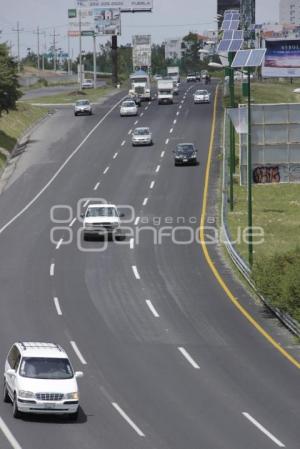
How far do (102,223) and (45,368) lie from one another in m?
27.5

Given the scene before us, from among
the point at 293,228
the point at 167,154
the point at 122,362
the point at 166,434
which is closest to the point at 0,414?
the point at 166,434

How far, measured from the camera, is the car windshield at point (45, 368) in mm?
27000

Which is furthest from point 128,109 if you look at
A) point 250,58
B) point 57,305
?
point 57,305

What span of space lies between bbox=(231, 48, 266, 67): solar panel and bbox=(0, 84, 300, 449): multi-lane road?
9094 millimetres

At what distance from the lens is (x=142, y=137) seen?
85312mm

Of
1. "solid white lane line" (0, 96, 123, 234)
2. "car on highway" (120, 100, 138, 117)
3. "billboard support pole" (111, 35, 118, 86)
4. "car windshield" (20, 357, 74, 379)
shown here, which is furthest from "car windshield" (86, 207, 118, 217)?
"billboard support pole" (111, 35, 118, 86)

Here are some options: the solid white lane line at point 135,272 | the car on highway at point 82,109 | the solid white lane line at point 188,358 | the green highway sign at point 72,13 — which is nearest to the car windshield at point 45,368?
the solid white lane line at point 188,358

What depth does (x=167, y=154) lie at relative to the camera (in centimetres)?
8194

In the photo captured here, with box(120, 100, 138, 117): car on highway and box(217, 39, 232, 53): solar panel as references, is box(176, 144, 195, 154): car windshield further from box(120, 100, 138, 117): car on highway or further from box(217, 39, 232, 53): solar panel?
box(120, 100, 138, 117): car on highway

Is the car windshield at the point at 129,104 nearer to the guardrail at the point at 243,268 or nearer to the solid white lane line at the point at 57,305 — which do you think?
the guardrail at the point at 243,268

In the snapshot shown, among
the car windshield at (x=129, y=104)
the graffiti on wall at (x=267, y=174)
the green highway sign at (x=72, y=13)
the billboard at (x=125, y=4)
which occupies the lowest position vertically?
the graffiti on wall at (x=267, y=174)

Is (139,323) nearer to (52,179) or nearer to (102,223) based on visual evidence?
(102,223)

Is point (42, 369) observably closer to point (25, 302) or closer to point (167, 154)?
point (25, 302)

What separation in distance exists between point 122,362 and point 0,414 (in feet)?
24.2
